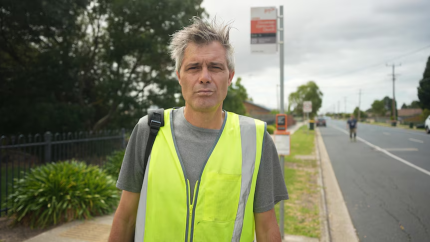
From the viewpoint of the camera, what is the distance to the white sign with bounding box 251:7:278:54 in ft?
14.2

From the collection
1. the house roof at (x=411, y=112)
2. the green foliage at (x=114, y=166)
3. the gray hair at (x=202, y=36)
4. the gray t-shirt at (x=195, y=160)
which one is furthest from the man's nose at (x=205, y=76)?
the house roof at (x=411, y=112)

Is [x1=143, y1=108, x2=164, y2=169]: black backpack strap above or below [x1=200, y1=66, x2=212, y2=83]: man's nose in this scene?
Result: below

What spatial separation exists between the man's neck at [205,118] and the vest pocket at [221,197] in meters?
0.31

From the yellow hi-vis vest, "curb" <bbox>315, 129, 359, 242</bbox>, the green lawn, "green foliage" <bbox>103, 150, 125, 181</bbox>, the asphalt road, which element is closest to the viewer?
the yellow hi-vis vest

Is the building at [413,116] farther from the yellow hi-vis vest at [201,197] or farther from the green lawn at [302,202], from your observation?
the yellow hi-vis vest at [201,197]

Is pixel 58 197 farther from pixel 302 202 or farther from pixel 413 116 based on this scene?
pixel 413 116

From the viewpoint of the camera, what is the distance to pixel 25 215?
16.0ft

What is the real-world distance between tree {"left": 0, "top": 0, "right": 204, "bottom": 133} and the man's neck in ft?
23.9

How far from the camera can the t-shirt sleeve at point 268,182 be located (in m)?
1.76

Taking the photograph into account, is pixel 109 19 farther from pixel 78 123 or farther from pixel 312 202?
pixel 312 202

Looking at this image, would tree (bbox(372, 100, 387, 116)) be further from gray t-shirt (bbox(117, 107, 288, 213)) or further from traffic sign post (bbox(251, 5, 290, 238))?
gray t-shirt (bbox(117, 107, 288, 213))

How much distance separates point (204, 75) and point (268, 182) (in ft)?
2.37

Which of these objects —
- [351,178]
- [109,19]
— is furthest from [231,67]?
[109,19]

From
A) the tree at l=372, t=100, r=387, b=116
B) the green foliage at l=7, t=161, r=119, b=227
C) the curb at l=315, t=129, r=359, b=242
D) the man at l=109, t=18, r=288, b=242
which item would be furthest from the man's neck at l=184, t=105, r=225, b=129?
the tree at l=372, t=100, r=387, b=116
